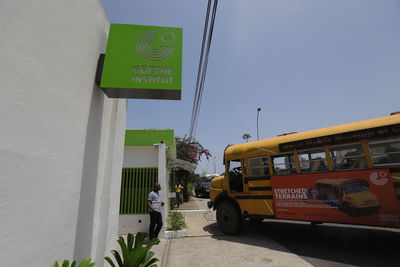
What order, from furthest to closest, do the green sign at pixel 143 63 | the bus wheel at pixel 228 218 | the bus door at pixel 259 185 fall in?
the bus wheel at pixel 228 218
the bus door at pixel 259 185
the green sign at pixel 143 63

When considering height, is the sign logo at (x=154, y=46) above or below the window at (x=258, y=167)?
above

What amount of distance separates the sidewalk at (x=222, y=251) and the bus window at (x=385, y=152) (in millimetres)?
2867

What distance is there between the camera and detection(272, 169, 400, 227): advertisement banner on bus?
4.05 metres

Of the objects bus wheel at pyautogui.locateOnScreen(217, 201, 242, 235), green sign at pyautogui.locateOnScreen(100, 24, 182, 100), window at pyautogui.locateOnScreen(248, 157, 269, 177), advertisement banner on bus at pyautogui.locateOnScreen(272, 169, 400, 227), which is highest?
green sign at pyautogui.locateOnScreen(100, 24, 182, 100)

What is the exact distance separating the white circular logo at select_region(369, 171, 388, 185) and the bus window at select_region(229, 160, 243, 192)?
3.63 meters

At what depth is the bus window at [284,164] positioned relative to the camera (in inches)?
216

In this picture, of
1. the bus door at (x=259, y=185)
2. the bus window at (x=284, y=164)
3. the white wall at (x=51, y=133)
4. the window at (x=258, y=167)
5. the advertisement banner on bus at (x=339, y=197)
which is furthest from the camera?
the window at (x=258, y=167)

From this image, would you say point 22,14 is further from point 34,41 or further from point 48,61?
point 48,61

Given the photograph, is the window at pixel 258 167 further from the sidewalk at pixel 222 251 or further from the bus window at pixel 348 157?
the sidewalk at pixel 222 251

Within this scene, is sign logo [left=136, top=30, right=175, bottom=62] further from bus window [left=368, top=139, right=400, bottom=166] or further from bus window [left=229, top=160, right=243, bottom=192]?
bus window [left=368, top=139, right=400, bottom=166]

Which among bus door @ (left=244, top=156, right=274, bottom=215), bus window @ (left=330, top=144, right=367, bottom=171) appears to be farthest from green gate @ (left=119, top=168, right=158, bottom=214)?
bus window @ (left=330, top=144, right=367, bottom=171)

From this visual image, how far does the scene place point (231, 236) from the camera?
621 centimetres

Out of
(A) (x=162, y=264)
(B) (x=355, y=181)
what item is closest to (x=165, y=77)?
(A) (x=162, y=264)

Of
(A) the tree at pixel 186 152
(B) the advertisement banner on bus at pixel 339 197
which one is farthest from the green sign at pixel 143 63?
(A) the tree at pixel 186 152
